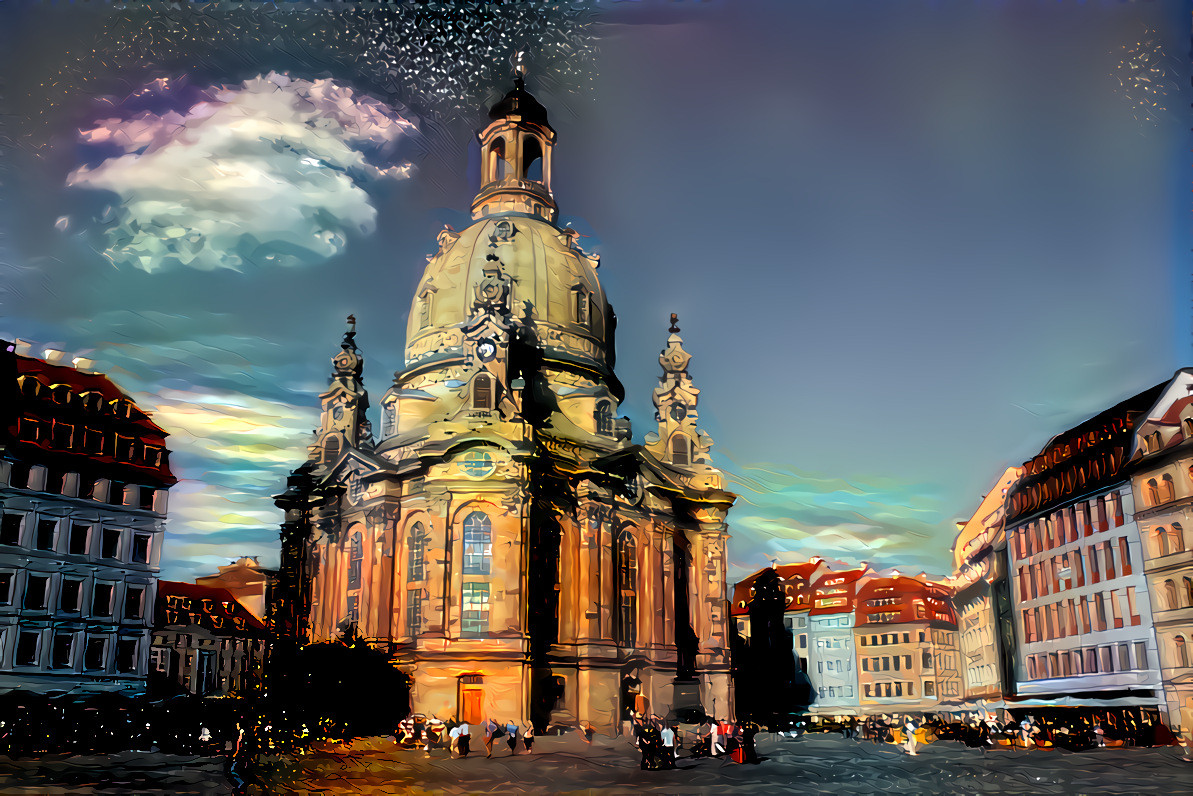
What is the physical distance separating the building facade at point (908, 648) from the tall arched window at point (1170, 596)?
34562mm

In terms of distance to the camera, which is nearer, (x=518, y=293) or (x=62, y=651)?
(x=62, y=651)

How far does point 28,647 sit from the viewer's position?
41.6 m

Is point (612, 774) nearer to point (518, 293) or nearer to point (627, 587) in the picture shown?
point (627, 587)

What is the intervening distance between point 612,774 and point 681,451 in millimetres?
33935

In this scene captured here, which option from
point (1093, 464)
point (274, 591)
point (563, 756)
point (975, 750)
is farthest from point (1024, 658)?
point (274, 591)

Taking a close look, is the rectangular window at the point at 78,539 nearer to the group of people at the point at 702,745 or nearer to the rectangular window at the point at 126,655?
the rectangular window at the point at 126,655

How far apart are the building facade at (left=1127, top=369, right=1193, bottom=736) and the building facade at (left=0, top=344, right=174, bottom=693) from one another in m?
42.3

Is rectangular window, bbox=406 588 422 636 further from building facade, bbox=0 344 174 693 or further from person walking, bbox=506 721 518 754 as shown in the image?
building facade, bbox=0 344 174 693

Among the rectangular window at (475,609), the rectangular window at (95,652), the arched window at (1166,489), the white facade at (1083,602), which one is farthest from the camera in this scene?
the rectangular window at (475,609)

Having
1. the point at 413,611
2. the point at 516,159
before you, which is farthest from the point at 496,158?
the point at 413,611

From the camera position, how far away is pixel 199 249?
104ft

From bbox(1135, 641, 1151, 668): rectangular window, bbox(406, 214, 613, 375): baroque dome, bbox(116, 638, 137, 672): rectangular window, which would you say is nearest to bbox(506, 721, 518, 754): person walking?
bbox(116, 638, 137, 672): rectangular window

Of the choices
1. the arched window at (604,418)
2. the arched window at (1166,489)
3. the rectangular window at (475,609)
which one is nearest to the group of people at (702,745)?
the rectangular window at (475,609)

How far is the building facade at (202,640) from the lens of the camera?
198 feet
